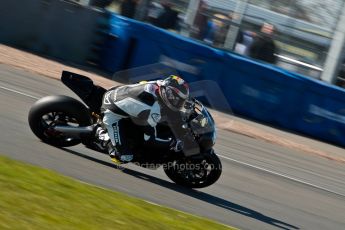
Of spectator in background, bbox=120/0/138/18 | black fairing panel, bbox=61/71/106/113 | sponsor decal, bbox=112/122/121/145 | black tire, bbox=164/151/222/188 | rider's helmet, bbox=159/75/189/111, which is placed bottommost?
spectator in background, bbox=120/0/138/18

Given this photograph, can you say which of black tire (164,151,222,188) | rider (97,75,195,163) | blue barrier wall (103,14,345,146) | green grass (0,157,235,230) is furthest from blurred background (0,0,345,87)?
green grass (0,157,235,230)

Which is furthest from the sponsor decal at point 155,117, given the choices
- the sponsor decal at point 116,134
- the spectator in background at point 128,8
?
the spectator in background at point 128,8

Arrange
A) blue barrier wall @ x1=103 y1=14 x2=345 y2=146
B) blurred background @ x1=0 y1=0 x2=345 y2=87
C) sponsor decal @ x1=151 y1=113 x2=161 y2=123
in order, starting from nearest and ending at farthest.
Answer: sponsor decal @ x1=151 y1=113 x2=161 y2=123, blue barrier wall @ x1=103 y1=14 x2=345 y2=146, blurred background @ x1=0 y1=0 x2=345 y2=87

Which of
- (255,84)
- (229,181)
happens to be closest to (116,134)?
(229,181)

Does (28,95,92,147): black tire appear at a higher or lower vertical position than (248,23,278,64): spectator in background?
higher

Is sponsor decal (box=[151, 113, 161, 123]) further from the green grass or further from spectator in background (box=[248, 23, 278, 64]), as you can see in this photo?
spectator in background (box=[248, 23, 278, 64])

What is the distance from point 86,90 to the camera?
970 centimetres

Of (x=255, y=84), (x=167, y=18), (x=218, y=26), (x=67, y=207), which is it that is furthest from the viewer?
(x=167, y=18)

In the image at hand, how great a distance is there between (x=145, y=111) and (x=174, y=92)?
1.31 ft

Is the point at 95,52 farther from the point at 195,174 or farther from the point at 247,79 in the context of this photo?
the point at 195,174

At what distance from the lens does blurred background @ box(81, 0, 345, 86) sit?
18422 millimetres

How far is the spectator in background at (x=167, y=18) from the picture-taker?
63.4ft

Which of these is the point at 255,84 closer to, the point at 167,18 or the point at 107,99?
the point at 167,18

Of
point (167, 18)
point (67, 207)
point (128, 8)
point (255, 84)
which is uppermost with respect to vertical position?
point (67, 207)
